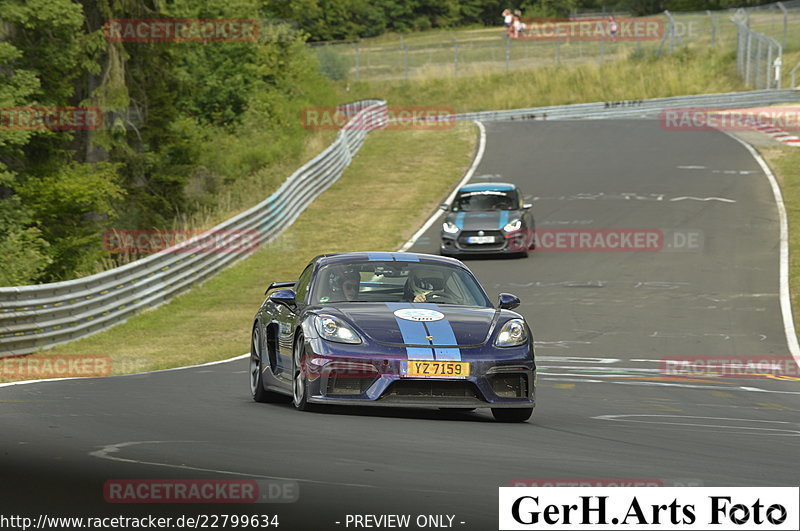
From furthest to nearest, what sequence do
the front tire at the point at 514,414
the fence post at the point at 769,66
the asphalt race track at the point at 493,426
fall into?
1. the fence post at the point at 769,66
2. the front tire at the point at 514,414
3. the asphalt race track at the point at 493,426

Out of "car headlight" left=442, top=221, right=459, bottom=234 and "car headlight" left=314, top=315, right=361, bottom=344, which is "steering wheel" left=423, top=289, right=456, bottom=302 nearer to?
"car headlight" left=314, top=315, right=361, bottom=344

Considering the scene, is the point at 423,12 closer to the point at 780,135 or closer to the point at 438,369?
the point at 780,135

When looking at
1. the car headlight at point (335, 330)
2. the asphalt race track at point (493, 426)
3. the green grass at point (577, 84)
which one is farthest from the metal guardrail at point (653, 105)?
the car headlight at point (335, 330)

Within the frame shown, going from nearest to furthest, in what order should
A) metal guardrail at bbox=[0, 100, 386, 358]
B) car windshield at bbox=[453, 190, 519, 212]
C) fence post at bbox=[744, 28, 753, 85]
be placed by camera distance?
metal guardrail at bbox=[0, 100, 386, 358], car windshield at bbox=[453, 190, 519, 212], fence post at bbox=[744, 28, 753, 85]

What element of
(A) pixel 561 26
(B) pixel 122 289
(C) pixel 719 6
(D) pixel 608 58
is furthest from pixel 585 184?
(C) pixel 719 6

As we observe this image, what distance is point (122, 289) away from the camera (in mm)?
22578

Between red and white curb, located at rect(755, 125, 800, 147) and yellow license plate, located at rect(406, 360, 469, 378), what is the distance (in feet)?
116

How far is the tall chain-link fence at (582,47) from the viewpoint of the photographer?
228 ft

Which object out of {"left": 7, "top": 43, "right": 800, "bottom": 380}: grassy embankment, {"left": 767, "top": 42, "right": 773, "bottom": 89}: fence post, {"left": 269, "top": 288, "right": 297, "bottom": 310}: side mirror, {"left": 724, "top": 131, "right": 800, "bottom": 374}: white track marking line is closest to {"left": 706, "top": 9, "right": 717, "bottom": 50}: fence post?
{"left": 7, "top": 43, "right": 800, "bottom": 380}: grassy embankment

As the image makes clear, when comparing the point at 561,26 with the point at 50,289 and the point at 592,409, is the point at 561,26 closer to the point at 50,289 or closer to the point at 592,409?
the point at 50,289

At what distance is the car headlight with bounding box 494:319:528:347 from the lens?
9859mm

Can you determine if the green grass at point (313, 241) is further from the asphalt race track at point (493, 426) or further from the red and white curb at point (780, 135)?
the red and white curb at point (780, 135)

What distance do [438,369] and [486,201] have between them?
19669 millimetres

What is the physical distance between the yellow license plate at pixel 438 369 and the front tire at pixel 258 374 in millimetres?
2229
